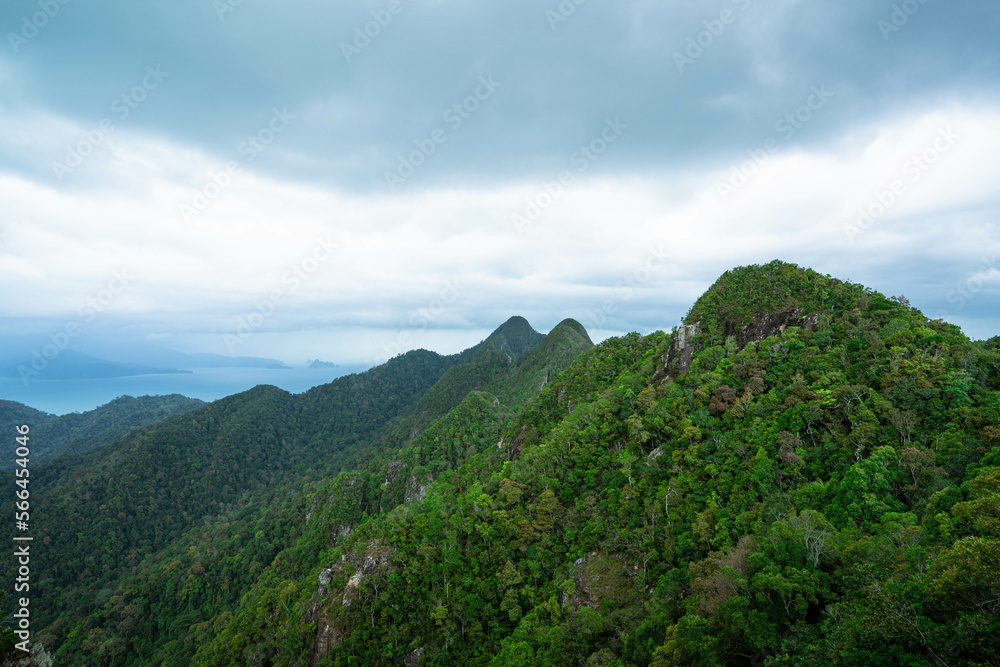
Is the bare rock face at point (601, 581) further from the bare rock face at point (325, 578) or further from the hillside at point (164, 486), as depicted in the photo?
the hillside at point (164, 486)

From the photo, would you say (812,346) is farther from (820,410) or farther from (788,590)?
(788,590)

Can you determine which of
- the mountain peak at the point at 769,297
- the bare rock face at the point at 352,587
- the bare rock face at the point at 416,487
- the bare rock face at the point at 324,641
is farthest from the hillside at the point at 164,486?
the mountain peak at the point at 769,297

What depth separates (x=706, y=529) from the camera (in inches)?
1352

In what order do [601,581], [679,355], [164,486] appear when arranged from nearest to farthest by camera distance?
[601,581] < [679,355] < [164,486]

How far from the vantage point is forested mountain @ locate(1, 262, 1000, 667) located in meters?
20.5

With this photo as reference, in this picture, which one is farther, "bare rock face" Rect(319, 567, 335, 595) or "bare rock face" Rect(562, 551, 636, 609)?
"bare rock face" Rect(319, 567, 335, 595)

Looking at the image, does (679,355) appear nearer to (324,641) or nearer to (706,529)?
(706,529)

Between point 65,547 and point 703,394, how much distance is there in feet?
616

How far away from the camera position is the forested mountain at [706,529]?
20.5 m

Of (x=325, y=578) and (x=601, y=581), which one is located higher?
(x=601, y=581)

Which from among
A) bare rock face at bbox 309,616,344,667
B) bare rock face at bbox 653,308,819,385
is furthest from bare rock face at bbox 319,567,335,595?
bare rock face at bbox 653,308,819,385

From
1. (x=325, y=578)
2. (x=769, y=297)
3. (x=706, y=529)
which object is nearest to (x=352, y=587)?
(x=325, y=578)

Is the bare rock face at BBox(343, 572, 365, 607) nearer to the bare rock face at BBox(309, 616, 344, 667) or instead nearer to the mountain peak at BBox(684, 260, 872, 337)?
the bare rock face at BBox(309, 616, 344, 667)

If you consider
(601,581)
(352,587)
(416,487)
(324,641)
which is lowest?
(324,641)
